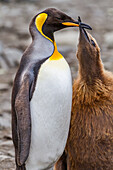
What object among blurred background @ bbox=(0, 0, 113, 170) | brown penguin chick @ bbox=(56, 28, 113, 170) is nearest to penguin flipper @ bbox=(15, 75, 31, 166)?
brown penguin chick @ bbox=(56, 28, 113, 170)

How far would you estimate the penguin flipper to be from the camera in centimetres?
232

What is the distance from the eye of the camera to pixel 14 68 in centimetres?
657

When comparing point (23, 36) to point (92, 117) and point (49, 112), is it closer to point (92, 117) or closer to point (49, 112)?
point (92, 117)

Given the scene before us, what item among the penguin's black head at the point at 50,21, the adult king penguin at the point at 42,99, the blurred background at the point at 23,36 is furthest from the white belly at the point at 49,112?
the blurred background at the point at 23,36

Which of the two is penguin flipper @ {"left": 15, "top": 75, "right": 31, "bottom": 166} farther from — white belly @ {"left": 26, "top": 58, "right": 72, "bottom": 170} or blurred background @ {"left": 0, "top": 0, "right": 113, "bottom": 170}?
blurred background @ {"left": 0, "top": 0, "right": 113, "bottom": 170}

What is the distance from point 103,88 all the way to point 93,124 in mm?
256

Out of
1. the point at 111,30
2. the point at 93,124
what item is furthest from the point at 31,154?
the point at 111,30

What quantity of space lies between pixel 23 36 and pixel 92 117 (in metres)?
5.80

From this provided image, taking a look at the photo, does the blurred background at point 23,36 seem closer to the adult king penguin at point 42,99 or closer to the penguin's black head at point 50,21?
the adult king penguin at point 42,99

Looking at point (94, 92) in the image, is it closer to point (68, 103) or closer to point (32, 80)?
point (68, 103)

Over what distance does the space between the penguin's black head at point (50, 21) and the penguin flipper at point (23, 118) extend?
338 millimetres

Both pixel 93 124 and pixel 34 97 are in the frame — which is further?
pixel 93 124

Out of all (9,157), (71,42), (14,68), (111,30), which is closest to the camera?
(9,157)

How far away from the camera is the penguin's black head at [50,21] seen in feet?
8.11
